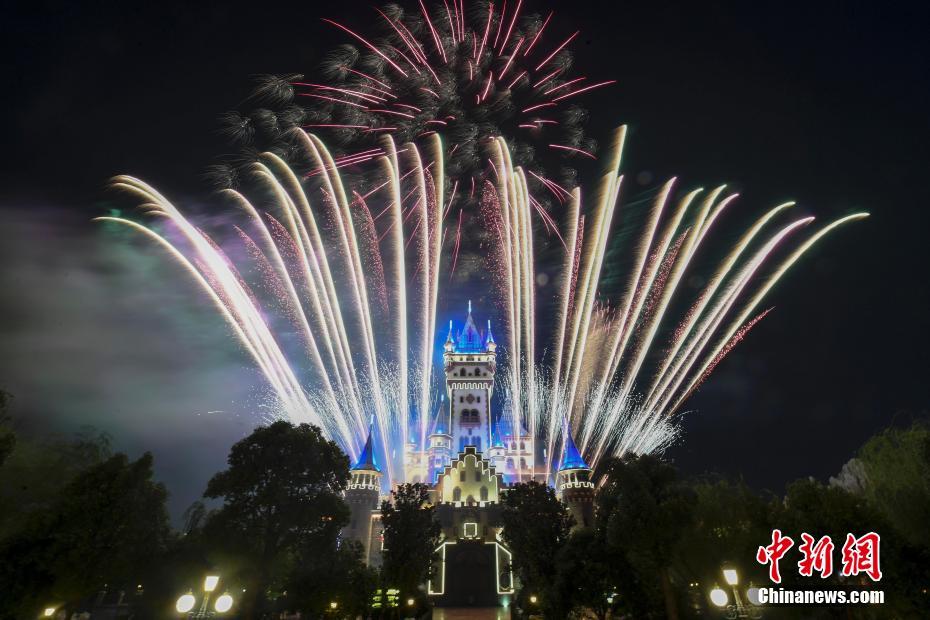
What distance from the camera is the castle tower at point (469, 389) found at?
7438cm

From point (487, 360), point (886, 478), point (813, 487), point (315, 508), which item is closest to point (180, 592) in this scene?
point (315, 508)

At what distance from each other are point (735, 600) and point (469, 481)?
37182 mm

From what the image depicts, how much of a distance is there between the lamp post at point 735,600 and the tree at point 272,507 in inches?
906

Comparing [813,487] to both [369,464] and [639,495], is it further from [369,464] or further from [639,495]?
[369,464]

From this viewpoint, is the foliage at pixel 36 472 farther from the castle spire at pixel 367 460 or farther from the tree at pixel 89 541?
the castle spire at pixel 367 460

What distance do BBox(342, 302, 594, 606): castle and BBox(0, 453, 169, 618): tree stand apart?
19394 mm

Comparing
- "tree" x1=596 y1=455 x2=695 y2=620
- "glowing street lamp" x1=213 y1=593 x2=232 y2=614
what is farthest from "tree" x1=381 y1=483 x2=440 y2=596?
"glowing street lamp" x1=213 y1=593 x2=232 y2=614

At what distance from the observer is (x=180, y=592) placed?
31.5 metres

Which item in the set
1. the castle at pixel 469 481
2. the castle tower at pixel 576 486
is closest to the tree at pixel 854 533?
the castle at pixel 469 481

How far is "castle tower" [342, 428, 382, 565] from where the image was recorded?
178 ft

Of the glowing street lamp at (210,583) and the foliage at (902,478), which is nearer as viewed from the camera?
the glowing street lamp at (210,583)

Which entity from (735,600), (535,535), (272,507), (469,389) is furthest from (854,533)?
(469,389)

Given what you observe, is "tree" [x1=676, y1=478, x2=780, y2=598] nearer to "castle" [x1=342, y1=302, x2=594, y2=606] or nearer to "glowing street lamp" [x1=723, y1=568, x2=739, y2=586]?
"glowing street lamp" [x1=723, y1=568, x2=739, y2=586]

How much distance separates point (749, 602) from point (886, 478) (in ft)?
41.6
